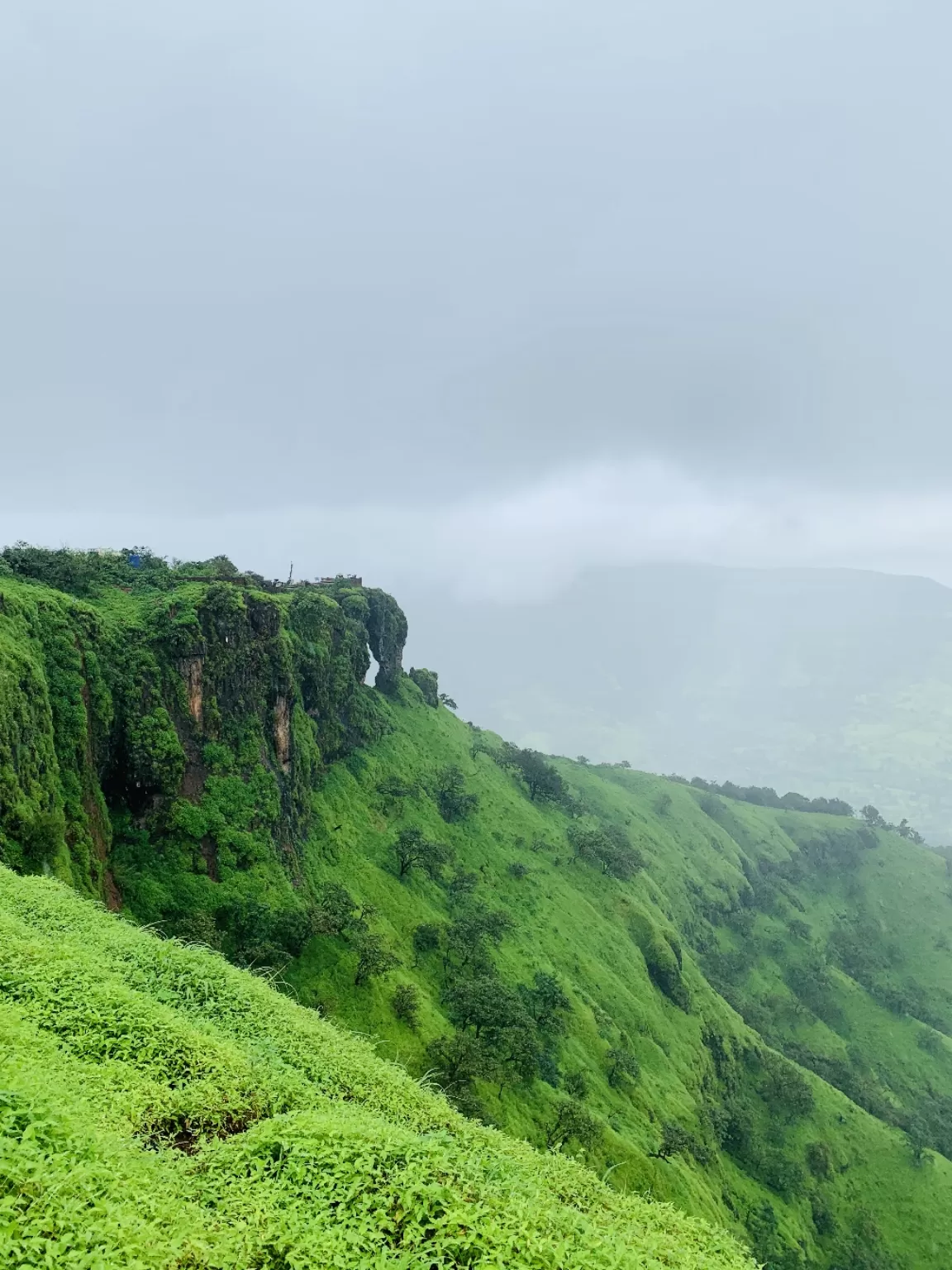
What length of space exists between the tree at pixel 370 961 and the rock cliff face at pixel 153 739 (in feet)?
20.0

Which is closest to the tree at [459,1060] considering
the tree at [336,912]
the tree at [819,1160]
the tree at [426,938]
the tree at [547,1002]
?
the tree at [336,912]

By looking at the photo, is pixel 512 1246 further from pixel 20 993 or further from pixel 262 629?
pixel 262 629

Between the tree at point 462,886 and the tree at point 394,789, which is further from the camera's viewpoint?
the tree at point 394,789

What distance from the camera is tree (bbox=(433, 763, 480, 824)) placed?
284 ft

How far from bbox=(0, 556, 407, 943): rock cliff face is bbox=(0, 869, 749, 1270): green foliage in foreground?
22967 mm

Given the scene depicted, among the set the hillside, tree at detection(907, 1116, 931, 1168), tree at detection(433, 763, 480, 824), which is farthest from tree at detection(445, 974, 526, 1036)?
tree at detection(907, 1116, 931, 1168)

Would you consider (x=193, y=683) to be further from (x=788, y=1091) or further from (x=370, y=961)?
(x=788, y=1091)

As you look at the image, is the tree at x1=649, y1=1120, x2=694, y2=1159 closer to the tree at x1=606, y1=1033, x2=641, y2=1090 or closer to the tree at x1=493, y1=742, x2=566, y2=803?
the tree at x1=606, y1=1033, x2=641, y2=1090

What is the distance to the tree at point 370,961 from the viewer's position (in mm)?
49250

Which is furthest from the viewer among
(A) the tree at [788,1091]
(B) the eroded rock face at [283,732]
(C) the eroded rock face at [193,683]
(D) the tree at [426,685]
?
(D) the tree at [426,685]

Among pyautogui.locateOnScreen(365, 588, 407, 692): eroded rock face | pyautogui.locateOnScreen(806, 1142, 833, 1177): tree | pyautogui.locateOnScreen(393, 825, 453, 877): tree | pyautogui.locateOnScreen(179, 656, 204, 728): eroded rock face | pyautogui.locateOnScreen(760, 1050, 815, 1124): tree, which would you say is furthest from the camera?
pyautogui.locateOnScreen(365, 588, 407, 692): eroded rock face

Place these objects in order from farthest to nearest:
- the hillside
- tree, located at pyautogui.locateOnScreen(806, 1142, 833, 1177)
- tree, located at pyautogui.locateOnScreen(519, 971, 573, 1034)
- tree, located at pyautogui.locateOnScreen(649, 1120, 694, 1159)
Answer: tree, located at pyautogui.locateOnScreen(806, 1142, 833, 1177) < tree, located at pyautogui.locateOnScreen(519, 971, 573, 1034) < tree, located at pyautogui.locateOnScreen(649, 1120, 694, 1159) < the hillside

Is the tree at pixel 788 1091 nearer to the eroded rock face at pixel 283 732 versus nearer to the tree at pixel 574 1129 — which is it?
the tree at pixel 574 1129

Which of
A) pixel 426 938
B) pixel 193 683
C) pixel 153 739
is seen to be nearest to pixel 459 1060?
pixel 426 938
